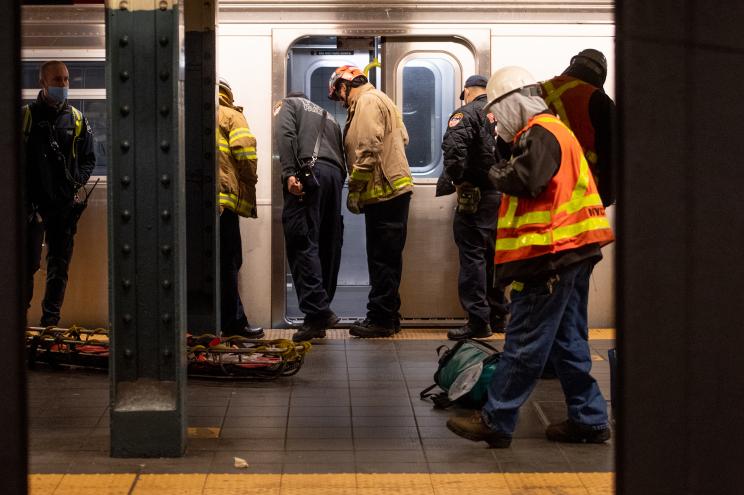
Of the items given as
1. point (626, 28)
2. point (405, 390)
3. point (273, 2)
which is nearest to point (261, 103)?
point (273, 2)

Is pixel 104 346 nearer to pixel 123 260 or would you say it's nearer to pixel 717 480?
A: pixel 123 260

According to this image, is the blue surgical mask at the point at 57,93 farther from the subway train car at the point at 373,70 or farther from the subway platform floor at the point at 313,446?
the subway platform floor at the point at 313,446

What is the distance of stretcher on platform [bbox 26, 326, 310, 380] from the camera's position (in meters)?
6.37

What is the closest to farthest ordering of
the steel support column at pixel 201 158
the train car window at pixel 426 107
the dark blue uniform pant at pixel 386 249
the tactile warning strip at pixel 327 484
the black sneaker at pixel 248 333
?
the tactile warning strip at pixel 327 484 → the steel support column at pixel 201 158 → the black sneaker at pixel 248 333 → the dark blue uniform pant at pixel 386 249 → the train car window at pixel 426 107

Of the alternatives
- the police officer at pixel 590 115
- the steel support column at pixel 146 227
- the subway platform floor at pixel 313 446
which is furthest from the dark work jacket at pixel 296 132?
the steel support column at pixel 146 227

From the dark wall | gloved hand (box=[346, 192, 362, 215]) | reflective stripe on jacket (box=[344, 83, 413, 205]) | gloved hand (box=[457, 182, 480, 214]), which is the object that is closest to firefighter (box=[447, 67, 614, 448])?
the dark wall

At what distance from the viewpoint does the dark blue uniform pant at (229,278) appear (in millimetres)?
7617

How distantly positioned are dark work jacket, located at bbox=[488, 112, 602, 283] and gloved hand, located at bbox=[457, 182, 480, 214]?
9.35 ft

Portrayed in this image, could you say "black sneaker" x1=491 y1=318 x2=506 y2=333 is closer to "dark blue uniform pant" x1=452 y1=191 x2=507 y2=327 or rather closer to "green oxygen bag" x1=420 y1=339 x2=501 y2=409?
"dark blue uniform pant" x1=452 y1=191 x2=507 y2=327

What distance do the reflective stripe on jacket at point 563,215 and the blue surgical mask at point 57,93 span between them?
158 inches

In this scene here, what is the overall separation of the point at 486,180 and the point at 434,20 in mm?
1351

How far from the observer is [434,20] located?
8.07 m

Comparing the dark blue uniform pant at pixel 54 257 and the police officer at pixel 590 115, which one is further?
the dark blue uniform pant at pixel 54 257

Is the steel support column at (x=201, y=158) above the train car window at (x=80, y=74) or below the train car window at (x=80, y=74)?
below
